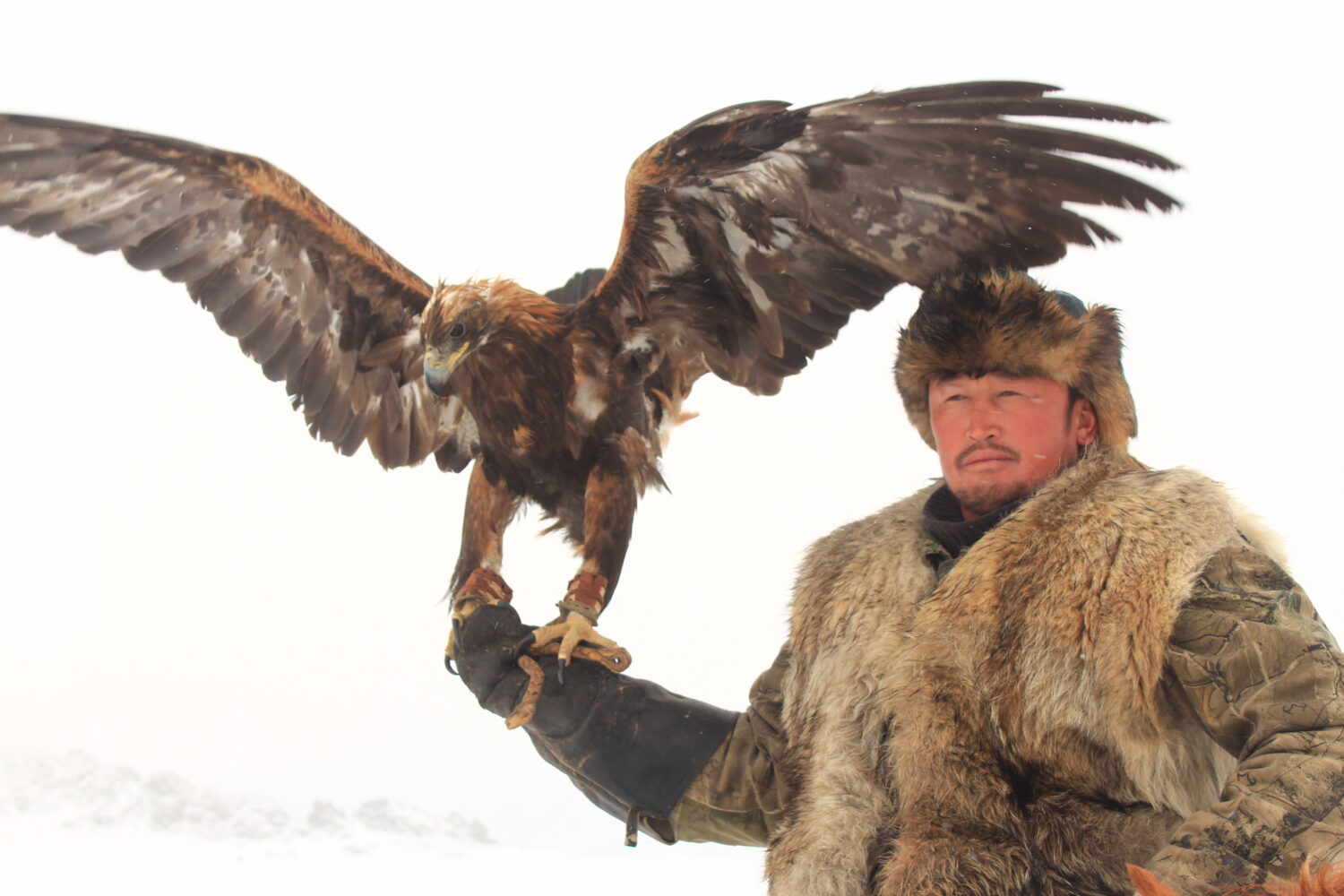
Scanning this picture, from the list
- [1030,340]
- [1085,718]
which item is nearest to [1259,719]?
[1085,718]

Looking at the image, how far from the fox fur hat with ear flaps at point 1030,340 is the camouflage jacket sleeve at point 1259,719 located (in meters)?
0.41

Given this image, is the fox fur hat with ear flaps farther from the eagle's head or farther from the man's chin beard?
the eagle's head

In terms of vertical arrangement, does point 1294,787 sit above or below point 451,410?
below

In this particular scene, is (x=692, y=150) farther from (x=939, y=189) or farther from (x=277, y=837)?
(x=277, y=837)

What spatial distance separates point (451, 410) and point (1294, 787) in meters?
1.83

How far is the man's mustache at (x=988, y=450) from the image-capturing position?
1.83 metres

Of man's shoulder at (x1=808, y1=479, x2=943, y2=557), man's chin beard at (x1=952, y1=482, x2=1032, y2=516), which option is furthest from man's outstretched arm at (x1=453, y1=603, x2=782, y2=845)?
man's chin beard at (x1=952, y1=482, x2=1032, y2=516)

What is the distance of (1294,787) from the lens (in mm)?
1282

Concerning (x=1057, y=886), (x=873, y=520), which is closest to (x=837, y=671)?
(x=873, y=520)

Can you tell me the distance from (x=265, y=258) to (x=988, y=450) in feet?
5.40

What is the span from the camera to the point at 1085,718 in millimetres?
1515

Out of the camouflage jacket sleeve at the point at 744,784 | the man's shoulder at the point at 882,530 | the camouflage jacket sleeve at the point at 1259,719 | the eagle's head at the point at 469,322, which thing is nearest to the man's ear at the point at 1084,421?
the man's shoulder at the point at 882,530

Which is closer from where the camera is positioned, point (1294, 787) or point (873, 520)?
point (1294, 787)

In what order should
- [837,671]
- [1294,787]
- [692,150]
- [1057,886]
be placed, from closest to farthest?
[1294,787] → [1057,886] → [837,671] → [692,150]
